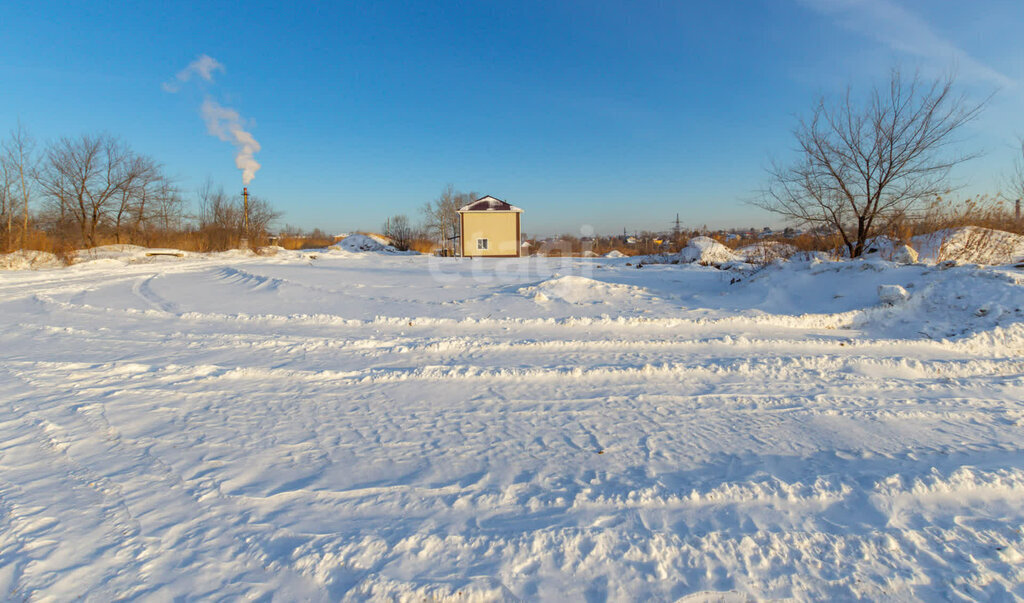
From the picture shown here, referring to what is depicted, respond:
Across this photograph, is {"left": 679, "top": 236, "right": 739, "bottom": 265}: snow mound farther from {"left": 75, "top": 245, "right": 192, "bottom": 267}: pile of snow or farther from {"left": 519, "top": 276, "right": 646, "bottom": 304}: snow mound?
{"left": 75, "top": 245, "right": 192, "bottom": 267}: pile of snow

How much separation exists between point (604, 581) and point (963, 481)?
2.74 meters

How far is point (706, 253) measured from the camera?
20.0 metres

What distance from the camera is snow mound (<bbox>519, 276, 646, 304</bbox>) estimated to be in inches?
390

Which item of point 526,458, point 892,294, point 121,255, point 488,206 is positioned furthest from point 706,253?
point 121,255

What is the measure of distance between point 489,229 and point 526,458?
25082 mm

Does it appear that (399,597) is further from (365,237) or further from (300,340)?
(365,237)

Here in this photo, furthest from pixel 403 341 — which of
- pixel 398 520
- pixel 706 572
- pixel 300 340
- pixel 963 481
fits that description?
pixel 963 481

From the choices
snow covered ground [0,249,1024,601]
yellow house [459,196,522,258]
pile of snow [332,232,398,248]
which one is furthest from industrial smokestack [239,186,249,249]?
snow covered ground [0,249,1024,601]

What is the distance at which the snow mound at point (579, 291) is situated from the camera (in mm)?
9898

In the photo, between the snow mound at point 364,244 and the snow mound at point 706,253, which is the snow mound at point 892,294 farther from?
the snow mound at point 364,244

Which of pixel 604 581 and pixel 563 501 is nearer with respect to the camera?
pixel 604 581

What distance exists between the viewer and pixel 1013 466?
10.6 ft

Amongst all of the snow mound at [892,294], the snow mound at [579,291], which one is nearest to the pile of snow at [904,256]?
the snow mound at [892,294]

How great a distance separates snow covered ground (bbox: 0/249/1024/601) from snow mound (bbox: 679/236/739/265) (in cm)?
1238
